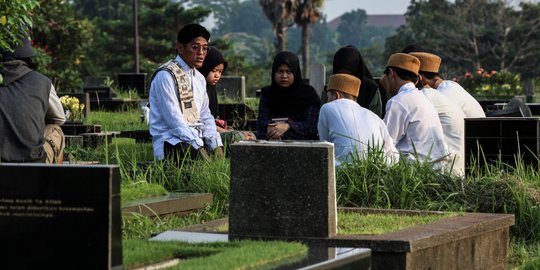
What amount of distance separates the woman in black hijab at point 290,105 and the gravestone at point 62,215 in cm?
759

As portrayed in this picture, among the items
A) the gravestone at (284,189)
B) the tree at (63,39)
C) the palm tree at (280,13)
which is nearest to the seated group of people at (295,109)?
the gravestone at (284,189)

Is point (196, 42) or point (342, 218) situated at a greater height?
point (196, 42)

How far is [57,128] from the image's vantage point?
1102cm

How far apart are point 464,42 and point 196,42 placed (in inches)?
2639

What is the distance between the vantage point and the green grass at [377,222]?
886 cm

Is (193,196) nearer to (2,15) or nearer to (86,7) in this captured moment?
(2,15)

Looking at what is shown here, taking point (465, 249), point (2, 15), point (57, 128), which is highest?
point (2, 15)

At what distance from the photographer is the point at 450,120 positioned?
43.4 feet

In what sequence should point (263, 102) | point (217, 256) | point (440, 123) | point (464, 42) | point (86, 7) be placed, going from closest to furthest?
1. point (217, 256)
2. point (440, 123)
3. point (263, 102)
4. point (464, 42)
5. point (86, 7)

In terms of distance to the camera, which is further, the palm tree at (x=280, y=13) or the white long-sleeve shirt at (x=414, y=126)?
the palm tree at (x=280, y=13)

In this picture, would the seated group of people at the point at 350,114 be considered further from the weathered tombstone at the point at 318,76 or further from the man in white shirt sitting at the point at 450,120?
the weathered tombstone at the point at 318,76

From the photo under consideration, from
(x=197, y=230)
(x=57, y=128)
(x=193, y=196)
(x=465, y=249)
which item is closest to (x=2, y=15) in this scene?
(x=57, y=128)

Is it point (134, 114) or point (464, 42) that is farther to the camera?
point (464, 42)

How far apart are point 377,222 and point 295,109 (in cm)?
532
